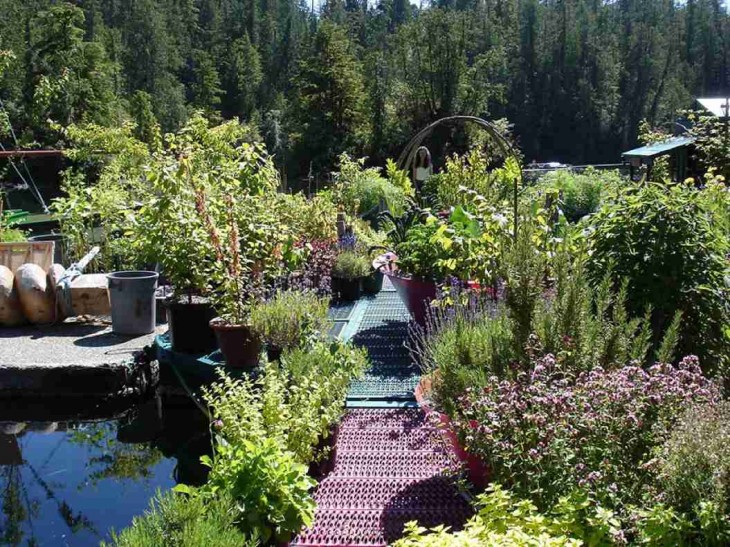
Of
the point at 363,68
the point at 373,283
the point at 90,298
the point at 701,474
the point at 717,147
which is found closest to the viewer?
the point at 701,474

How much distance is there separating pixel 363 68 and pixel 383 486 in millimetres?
41071

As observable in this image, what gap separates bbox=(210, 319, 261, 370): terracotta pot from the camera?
4707mm

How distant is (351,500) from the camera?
130 inches

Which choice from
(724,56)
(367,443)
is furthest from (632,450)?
(724,56)

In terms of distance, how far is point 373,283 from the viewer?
23.9 ft

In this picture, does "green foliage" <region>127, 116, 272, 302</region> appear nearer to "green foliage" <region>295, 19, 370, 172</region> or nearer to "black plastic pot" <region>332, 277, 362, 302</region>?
"black plastic pot" <region>332, 277, 362, 302</region>

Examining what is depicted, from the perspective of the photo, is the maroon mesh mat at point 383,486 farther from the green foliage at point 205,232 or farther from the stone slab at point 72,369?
the stone slab at point 72,369

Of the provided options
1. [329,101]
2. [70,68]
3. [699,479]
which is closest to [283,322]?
[699,479]

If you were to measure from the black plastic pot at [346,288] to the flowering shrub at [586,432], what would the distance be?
4309mm

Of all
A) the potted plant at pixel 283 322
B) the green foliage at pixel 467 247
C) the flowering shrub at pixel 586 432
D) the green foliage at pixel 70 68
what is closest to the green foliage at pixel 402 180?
the green foliage at pixel 467 247

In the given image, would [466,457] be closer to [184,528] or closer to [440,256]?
[184,528]

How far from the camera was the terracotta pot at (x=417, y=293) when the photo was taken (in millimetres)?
5168

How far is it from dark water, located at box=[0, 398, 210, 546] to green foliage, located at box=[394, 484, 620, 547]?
2301mm

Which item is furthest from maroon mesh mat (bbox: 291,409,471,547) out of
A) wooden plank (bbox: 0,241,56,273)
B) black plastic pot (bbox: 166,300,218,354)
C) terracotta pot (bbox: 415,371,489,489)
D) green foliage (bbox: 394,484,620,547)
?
wooden plank (bbox: 0,241,56,273)
